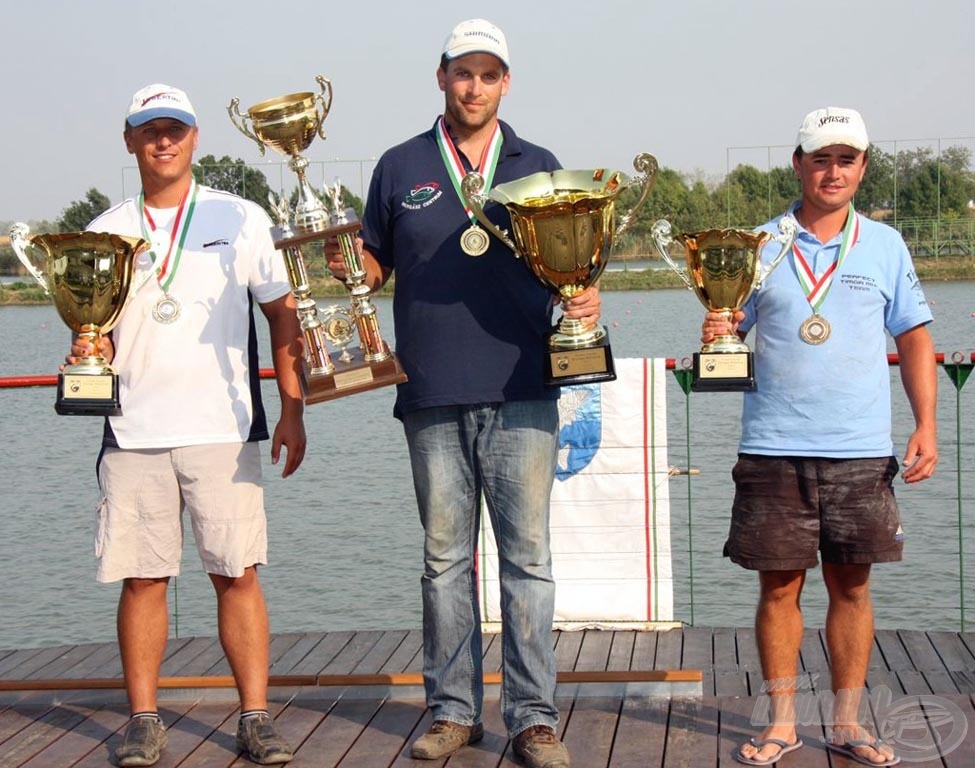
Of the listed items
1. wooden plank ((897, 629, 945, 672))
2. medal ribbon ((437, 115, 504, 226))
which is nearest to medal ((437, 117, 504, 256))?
medal ribbon ((437, 115, 504, 226))

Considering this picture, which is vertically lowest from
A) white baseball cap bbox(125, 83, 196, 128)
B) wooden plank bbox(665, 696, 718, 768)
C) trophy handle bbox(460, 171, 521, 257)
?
wooden plank bbox(665, 696, 718, 768)

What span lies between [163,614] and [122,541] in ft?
0.84

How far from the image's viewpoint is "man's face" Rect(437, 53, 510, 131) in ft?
12.2

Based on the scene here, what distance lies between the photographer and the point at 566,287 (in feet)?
12.2

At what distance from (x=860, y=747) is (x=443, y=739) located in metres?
1.07

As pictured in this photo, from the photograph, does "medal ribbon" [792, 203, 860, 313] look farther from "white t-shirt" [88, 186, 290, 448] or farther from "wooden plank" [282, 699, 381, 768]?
"wooden plank" [282, 699, 381, 768]

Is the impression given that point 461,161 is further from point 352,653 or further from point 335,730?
point 352,653

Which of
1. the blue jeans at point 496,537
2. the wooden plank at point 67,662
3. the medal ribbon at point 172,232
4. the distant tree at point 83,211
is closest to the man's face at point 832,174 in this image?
the blue jeans at point 496,537

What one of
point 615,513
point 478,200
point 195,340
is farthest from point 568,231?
point 615,513

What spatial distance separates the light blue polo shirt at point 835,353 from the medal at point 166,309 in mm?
1532

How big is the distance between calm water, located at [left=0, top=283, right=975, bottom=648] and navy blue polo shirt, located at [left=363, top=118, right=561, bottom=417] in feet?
7.40

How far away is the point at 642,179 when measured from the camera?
3770mm

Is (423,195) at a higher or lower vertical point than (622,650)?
higher

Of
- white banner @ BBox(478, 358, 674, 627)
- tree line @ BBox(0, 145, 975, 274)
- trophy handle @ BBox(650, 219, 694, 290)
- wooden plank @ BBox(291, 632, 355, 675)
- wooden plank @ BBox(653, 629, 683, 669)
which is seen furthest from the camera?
tree line @ BBox(0, 145, 975, 274)
